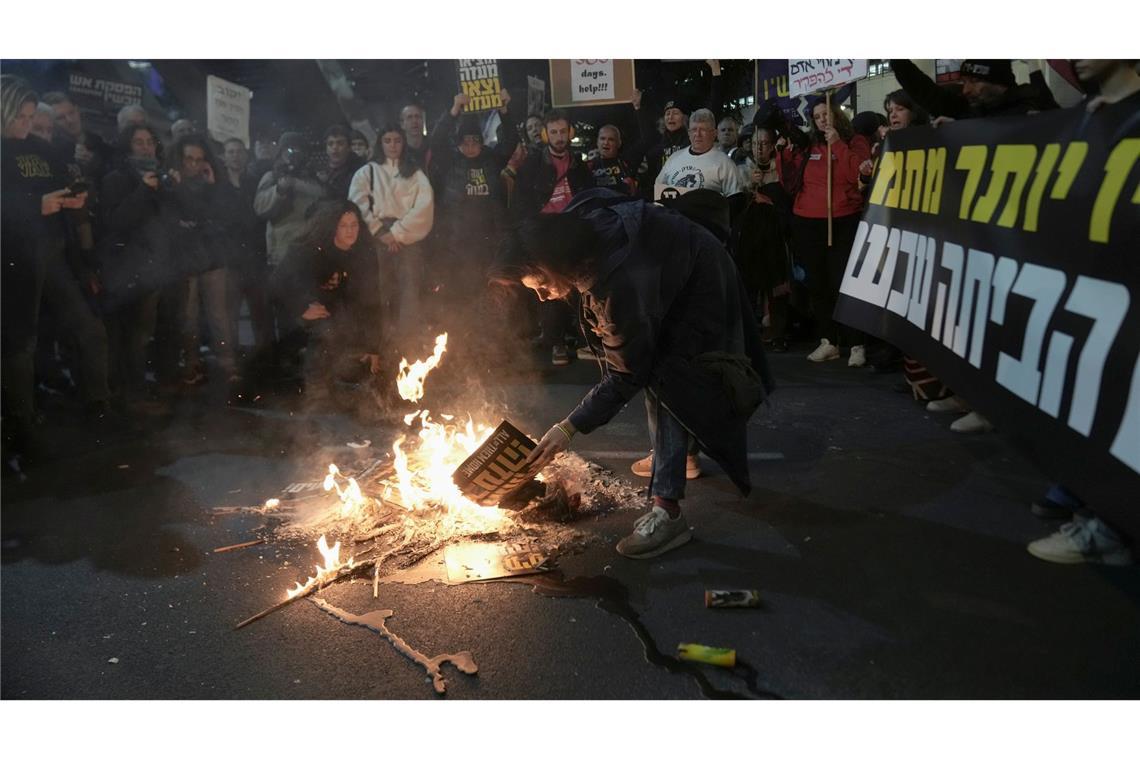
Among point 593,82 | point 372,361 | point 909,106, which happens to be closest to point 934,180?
point 909,106

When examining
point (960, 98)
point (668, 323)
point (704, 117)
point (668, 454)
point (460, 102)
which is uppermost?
point (460, 102)

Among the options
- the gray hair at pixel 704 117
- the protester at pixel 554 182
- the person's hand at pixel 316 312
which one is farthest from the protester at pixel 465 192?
the gray hair at pixel 704 117

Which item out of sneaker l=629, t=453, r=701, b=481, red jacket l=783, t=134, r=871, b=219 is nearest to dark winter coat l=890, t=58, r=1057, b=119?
sneaker l=629, t=453, r=701, b=481

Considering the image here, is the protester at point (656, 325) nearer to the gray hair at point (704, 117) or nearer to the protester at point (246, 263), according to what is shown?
the gray hair at point (704, 117)

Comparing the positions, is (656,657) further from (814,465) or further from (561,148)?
(561,148)

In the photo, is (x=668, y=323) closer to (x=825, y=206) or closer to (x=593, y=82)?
(x=825, y=206)

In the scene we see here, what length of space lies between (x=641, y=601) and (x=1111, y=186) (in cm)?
223

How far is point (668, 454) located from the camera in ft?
12.6

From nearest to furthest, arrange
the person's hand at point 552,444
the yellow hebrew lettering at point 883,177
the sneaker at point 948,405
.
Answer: the person's hand at point 552,444
the yellow hebrew lettering at point 883,177
the sneaker at point 948,405

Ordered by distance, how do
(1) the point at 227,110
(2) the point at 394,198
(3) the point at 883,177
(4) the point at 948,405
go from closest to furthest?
(3) the point at 883,177, (4) the point at 948,405, (2) the point at 394,198, (1) the point at 227,110

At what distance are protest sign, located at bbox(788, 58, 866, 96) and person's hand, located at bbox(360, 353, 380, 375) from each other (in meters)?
3.93

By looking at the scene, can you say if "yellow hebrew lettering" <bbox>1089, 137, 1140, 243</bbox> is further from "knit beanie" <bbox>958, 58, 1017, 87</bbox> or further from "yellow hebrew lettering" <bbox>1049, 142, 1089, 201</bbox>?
"knit beanie" <bbox>958, 58, 1017, 87</bbox>

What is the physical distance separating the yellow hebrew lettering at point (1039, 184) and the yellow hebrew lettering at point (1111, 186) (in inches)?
13.7

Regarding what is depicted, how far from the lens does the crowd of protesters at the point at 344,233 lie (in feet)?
19.7
